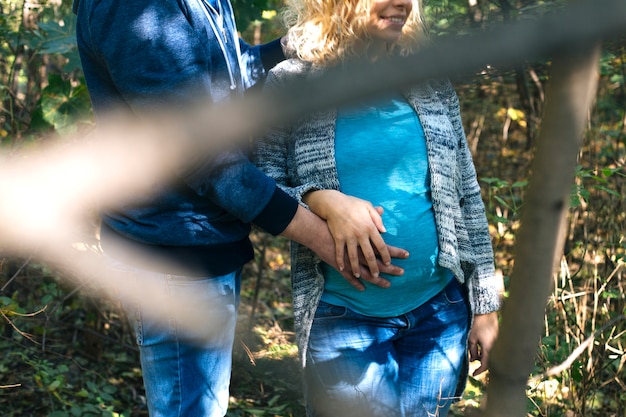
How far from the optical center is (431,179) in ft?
6.06

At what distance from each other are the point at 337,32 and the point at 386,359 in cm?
89

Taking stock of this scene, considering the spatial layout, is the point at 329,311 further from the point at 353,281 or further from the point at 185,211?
the point at 185,211

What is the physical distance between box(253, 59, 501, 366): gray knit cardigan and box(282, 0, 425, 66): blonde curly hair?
0.19ft

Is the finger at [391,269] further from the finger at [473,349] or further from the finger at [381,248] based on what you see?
the finger at [473,349]

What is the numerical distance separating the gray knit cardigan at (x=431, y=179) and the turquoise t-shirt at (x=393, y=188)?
2 cm

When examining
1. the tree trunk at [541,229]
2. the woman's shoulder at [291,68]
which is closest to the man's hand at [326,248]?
the woman's shoulder at [291,68]

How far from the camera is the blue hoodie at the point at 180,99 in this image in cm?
142

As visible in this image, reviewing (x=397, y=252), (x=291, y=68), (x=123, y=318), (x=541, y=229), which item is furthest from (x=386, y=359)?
(x=123, y=318)

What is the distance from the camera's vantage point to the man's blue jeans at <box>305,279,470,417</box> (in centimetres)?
185

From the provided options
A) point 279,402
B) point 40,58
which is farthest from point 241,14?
point 279,402

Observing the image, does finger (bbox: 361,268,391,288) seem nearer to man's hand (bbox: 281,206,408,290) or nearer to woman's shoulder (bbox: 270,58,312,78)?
man's hand (bbox: 281,206,408,290)

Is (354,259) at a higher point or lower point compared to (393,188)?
lower

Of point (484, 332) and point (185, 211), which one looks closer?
point (185, 211)

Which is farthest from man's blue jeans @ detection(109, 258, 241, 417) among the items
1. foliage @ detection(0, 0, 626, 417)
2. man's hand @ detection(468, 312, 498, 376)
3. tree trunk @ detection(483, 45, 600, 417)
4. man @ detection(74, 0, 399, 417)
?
foliage @ detection(0, 0, 626, 417)
